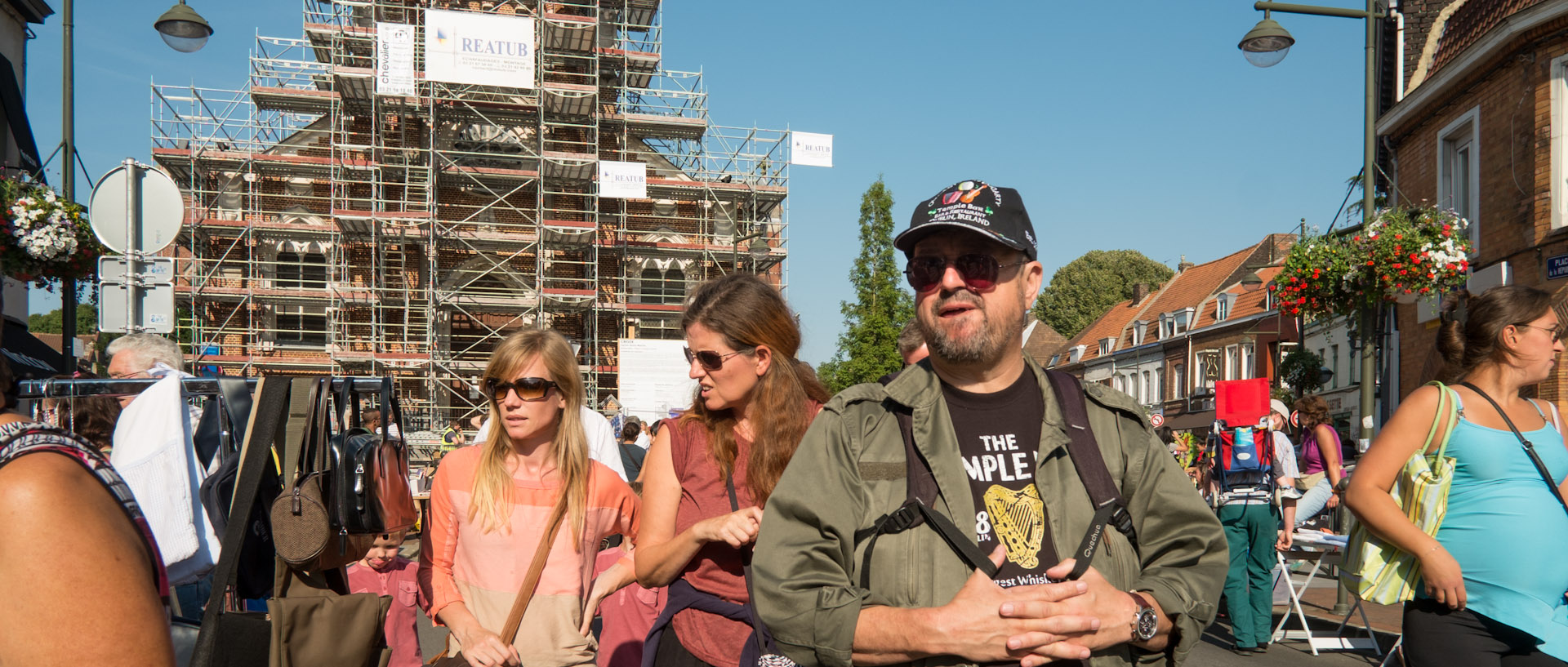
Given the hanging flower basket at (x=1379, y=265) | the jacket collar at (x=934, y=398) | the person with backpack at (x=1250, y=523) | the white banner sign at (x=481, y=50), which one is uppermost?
the white banner sign at (x=481, y=50)

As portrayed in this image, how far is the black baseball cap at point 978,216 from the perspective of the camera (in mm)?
2383

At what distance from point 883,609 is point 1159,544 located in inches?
23.6

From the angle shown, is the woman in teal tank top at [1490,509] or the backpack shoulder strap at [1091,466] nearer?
the backpack shoulder strap at [1091,466]

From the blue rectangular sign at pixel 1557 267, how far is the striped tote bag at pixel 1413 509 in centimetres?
1329

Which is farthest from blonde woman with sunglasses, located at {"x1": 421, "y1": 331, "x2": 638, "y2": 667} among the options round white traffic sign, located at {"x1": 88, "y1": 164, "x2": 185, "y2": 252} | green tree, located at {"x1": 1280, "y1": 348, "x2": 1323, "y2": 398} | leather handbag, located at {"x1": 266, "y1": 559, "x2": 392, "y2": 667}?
green tree, located at {"x1": 1280, "y1": 348, "x2": 1323, "y2": 398}

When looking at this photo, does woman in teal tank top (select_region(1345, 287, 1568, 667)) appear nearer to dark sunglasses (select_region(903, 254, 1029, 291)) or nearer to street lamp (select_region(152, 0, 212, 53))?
dark sunglasses (select_region(903, 254, 1029, 291))

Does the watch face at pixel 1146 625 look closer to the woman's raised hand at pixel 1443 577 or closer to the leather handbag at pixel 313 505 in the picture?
the woman's raised hand at pixel 1443 577

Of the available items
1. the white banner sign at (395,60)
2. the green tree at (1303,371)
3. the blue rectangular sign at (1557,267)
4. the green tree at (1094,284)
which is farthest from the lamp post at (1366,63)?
the green tree at (1094,284)

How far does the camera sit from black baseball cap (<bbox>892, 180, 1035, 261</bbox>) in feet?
7.82

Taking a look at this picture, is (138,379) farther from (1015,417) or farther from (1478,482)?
(1478,482)

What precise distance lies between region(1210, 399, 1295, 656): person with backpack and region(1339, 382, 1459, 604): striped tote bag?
14.0 feet

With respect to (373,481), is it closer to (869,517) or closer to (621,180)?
(869,517)

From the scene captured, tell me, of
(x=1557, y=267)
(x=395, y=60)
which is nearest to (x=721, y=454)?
(x=1557, y=267)

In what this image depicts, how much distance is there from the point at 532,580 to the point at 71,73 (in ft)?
32.7
